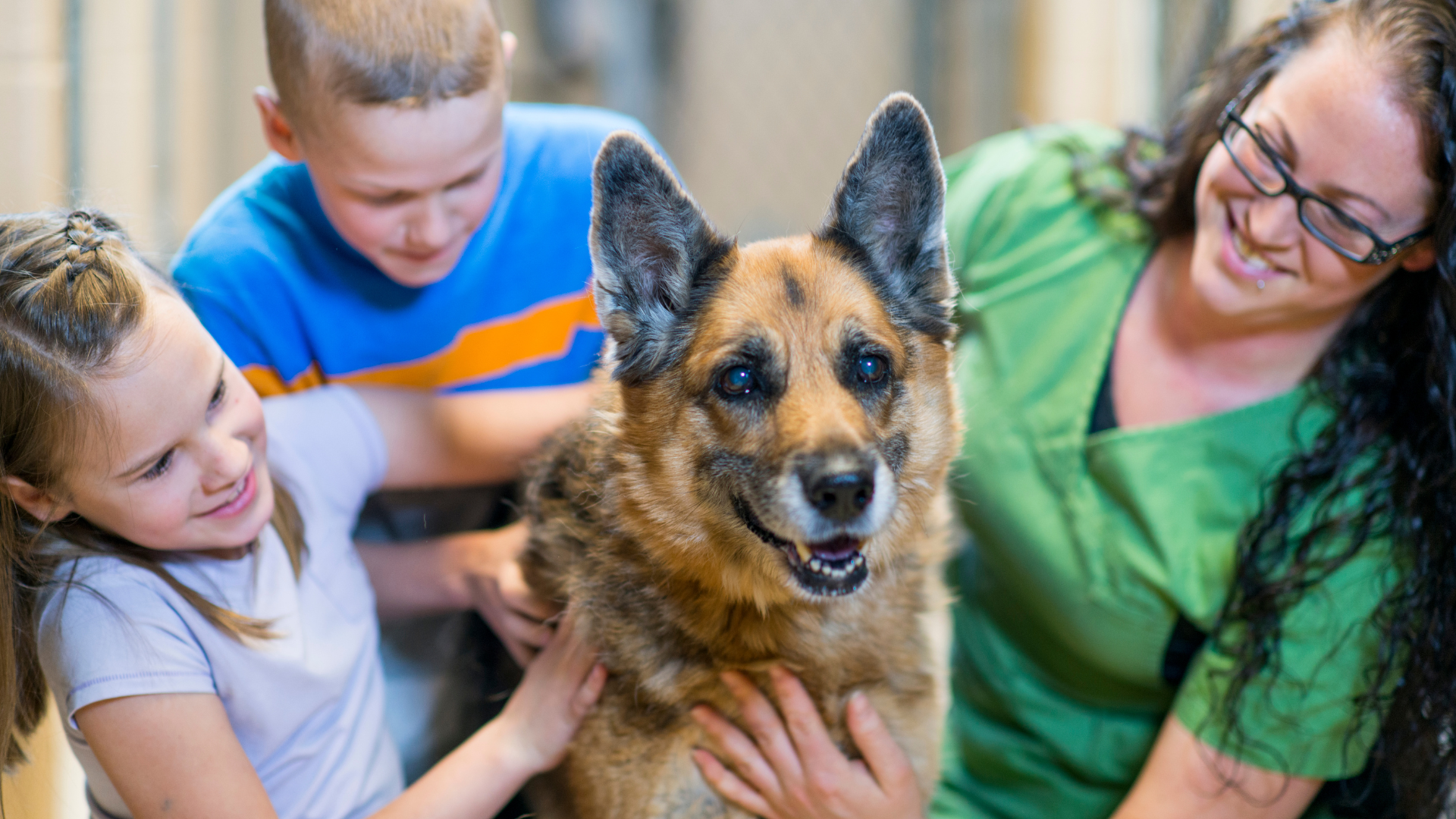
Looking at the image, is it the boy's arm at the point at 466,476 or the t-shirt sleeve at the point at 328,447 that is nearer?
the t-shirt sleeve at the point at 328,447

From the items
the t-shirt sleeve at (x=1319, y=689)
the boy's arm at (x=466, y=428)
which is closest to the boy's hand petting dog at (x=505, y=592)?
the boy's arm at (x=466, y=428)

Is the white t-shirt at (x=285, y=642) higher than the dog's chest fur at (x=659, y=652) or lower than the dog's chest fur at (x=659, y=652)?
higher

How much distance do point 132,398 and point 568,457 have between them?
2.19 ft

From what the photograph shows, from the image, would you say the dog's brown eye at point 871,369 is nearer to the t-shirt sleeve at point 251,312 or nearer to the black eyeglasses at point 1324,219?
the black eyeglasses at point 1324,219

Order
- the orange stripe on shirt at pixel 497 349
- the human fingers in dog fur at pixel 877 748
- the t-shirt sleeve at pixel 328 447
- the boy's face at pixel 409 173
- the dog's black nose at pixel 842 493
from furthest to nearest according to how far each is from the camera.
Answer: the orange stripe on shirt at pixel 497 349 → the human fingers in dog fur at pixel 877 748 → the t-shirt sleeve at pixel 328 447 → the boy's face at pixel 409 173 → the dog's black nose at pixel 842 493

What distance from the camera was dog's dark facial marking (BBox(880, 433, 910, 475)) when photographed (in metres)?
1.32

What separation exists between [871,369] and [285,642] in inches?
33.8

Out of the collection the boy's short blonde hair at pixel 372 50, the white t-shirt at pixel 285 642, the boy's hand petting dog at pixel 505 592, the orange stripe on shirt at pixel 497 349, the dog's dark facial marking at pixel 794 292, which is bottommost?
the boy's hand petting dog at pixel 505 592

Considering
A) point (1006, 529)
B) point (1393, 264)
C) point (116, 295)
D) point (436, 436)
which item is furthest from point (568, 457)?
point (1393, 264)

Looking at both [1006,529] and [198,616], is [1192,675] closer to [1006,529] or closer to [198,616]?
→ [1006,529]

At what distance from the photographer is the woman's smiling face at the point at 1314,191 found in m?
1.36

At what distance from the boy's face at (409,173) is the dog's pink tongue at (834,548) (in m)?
0.72

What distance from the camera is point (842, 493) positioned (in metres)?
1.13

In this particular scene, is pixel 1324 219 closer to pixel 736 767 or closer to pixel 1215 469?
pixel 1215 469
